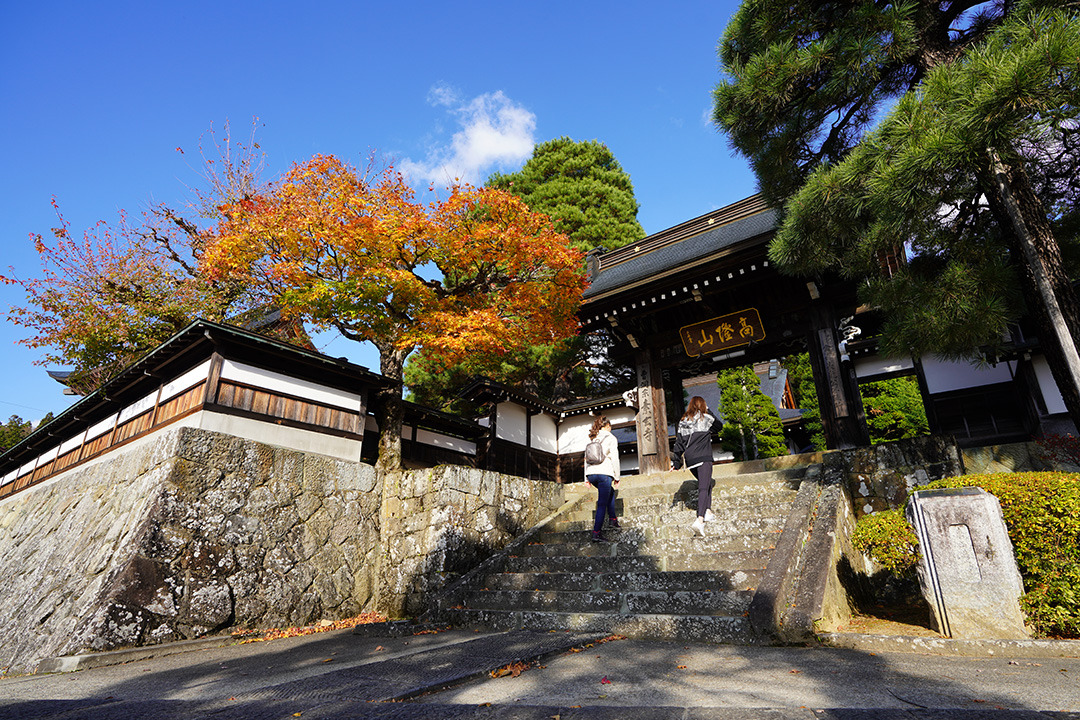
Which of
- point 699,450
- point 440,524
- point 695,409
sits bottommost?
point 440,524

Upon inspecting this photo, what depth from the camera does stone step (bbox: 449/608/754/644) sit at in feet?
13.1

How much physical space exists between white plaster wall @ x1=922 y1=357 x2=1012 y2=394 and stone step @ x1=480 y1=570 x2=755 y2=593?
32.6ft

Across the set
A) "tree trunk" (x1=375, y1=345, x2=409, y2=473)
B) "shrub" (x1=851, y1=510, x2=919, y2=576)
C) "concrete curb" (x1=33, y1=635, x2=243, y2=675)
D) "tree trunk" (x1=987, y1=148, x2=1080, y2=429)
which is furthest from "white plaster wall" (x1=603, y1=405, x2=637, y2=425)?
"concrete curb" (x1=33, y1=635, x2=243, y2=675)

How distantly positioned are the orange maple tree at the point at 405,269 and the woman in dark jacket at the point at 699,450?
4095mm

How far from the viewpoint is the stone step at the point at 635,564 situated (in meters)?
5.29

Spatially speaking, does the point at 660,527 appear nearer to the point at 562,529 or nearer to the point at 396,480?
the point at 562,529

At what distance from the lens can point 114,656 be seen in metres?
5.10

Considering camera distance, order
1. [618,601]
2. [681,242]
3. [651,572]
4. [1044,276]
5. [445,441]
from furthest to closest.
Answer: [681,242] < [445,441] < [651,572] < [618,601] < [1044,276]

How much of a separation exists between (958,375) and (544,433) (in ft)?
37.2

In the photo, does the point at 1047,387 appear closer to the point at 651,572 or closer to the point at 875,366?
the point at 875,366

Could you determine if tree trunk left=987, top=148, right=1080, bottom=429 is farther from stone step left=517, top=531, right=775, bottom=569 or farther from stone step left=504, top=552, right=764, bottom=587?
stone step left=504, top=552, right=764, bottom=587

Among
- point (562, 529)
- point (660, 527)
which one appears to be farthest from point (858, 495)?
point (562, 529)

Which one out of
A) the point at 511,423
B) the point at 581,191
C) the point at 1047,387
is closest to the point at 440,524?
the point at 511,423

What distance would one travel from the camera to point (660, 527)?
640 centimetres
